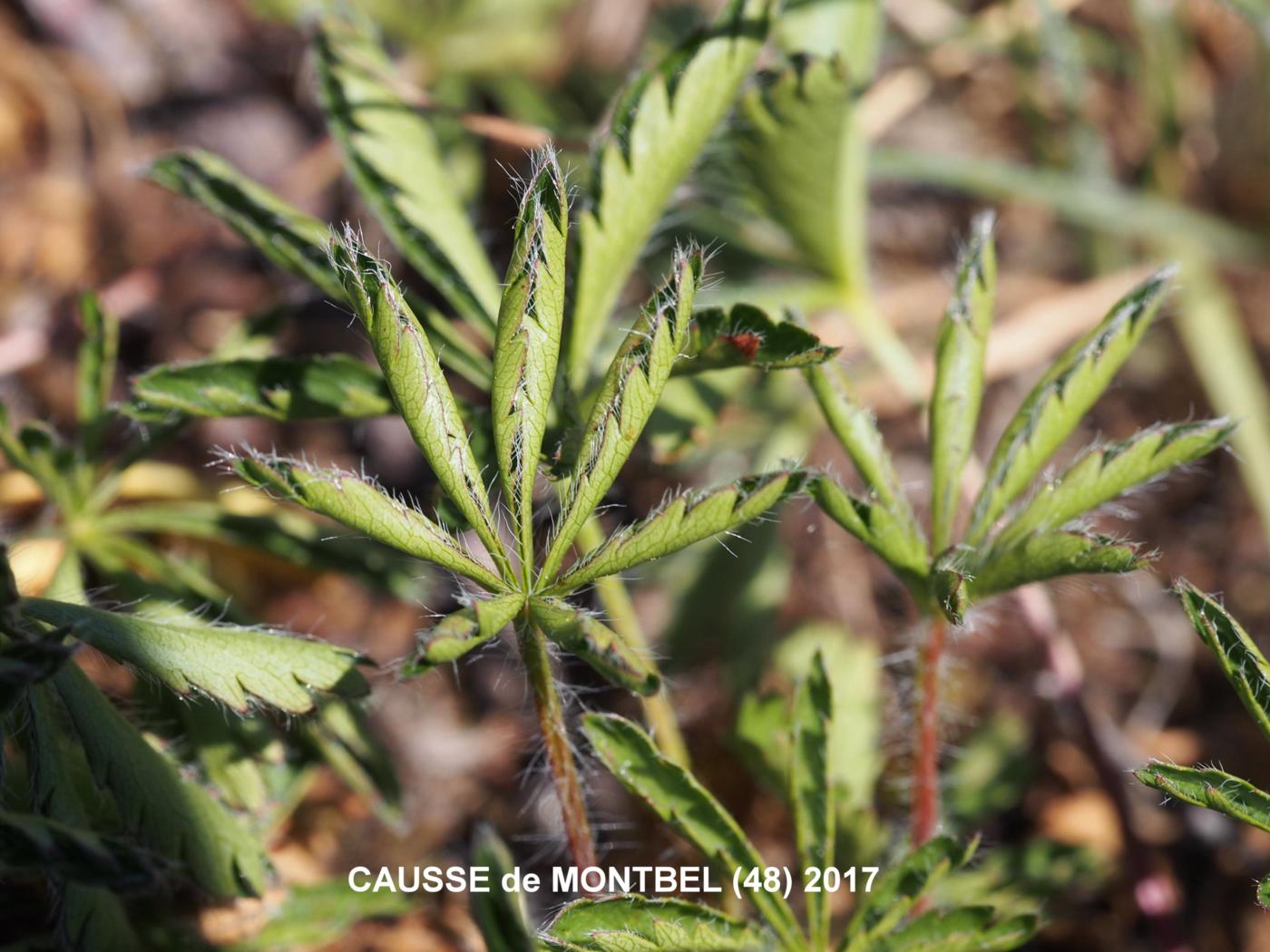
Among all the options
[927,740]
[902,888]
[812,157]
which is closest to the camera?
[902,888]

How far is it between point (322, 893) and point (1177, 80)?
2603 millimetres

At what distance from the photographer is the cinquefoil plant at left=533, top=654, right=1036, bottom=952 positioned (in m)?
1.18

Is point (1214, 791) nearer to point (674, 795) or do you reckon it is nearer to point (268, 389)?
point (674, 795)

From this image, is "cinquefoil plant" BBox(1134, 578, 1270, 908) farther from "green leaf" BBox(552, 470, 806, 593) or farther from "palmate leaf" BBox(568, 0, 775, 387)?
"palmate leaf" BBox(568, 0, 775, 387)

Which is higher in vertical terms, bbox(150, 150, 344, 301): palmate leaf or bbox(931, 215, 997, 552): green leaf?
bbox(150, 150, 344, 301): palmate leaf

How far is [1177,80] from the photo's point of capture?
8.55ft

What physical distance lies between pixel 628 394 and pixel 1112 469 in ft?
1.91

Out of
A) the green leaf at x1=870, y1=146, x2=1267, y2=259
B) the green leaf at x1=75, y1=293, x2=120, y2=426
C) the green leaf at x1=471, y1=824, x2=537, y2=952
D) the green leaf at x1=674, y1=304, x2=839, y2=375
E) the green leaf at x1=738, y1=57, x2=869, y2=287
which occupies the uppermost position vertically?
the green leaf at x1=870, y1=146, x2=1267, y2=259

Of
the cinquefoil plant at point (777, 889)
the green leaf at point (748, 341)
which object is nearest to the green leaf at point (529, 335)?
the green leaf at point (748, 341)

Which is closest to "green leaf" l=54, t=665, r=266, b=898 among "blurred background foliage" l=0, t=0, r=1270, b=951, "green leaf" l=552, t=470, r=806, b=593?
"blurred background foliage" l=0, t=0, r=1270, b=951

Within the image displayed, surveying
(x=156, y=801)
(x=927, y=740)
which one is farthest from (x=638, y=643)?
(x=156, y=801)

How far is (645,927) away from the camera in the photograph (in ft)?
3.87

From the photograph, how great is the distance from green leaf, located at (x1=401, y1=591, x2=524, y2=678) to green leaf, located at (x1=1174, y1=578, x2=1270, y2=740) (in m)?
0.71

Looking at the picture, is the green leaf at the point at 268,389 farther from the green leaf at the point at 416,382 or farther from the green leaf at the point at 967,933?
the green leaf at the point at 967,933
